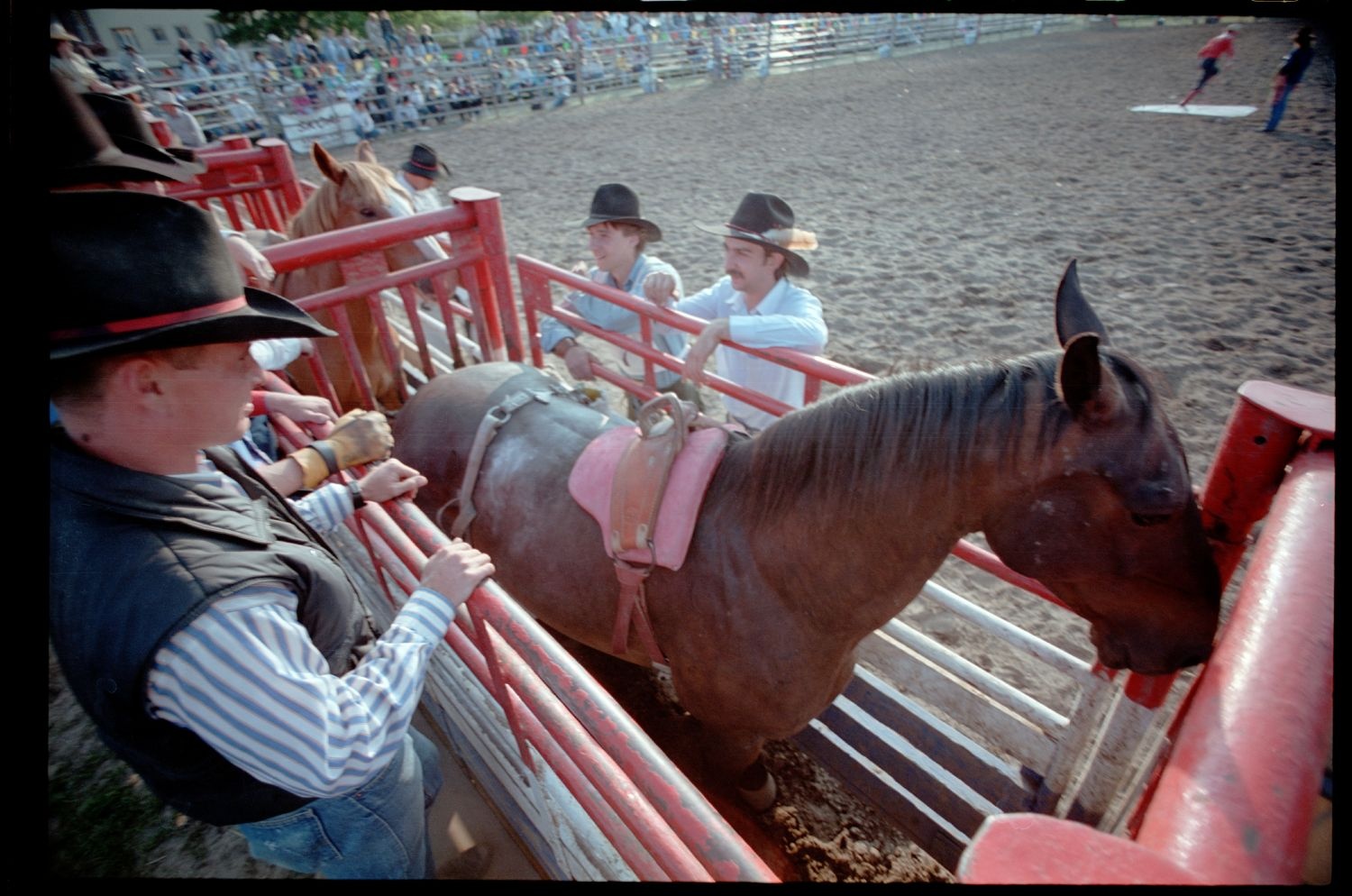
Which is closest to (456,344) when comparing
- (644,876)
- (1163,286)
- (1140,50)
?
(644,876)

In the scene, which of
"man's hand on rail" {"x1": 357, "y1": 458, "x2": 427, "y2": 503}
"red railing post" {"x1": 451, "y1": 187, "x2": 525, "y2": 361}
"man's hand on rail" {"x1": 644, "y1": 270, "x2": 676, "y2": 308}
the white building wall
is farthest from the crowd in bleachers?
"man's hand on rail" {"x1": 357, "y1": 458, "x2": 427, "y2": 503}

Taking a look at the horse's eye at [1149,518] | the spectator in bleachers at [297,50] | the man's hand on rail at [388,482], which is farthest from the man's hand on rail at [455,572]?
the spectator in bleachers at [297,50]

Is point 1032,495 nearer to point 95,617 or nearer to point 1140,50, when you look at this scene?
point 95,617

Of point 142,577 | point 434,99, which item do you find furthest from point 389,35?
point 142,577

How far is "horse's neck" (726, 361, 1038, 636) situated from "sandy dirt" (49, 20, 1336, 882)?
12.9 inches

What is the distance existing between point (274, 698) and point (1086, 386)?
5.08ft

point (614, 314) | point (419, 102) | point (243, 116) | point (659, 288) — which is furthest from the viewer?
point (419, 102)

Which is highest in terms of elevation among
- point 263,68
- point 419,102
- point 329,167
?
point 263,68

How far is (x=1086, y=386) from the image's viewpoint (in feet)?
3.89

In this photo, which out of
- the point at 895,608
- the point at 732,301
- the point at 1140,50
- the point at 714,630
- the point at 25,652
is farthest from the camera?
the point at 1140,50

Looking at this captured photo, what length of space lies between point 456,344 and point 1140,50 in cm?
2262

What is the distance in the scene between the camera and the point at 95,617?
902 millimetres

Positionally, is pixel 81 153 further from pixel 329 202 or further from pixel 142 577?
pixel 329 202

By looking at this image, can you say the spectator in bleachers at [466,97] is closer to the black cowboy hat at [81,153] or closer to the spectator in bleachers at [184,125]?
the spectator in bleachers at [184,125]
